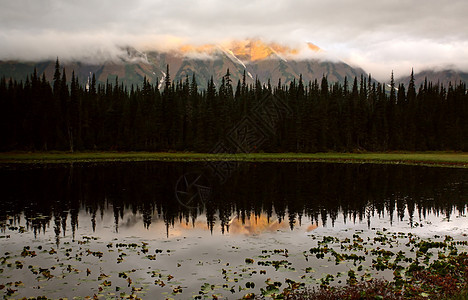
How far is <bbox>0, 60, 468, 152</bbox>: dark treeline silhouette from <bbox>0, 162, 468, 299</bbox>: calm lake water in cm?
6733

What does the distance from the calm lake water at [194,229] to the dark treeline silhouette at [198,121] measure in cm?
6733

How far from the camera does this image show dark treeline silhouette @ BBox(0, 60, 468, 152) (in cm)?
10988

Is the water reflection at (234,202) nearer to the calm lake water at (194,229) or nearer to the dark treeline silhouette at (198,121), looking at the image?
the calm lake water at (194,229)

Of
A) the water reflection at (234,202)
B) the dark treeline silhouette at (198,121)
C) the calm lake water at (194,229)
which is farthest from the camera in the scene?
the dark treeline silhouette at (198,121)

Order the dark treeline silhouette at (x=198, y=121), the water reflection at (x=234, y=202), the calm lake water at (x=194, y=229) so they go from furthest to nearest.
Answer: the dark treeline silhouette at (x=198, y=121) → the water reflection at (x=234, y=202) → the calm lake water at (x=194, y=229)

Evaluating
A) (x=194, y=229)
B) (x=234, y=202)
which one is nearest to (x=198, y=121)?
(x=234, y=202)

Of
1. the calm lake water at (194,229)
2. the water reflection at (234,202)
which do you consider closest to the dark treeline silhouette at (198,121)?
the water reflection at (234,202)

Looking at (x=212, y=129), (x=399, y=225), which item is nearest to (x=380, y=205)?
(x=399, y=225)

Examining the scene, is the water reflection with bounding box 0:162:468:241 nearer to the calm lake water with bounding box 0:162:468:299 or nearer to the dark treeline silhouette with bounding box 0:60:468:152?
the calm lake water with bounding box 0:162:468:299

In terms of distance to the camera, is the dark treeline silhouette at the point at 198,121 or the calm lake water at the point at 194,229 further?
the dark treeline silhouette at the point at 198,121

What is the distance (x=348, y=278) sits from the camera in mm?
15133

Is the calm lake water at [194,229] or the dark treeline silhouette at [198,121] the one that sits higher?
the dark treeline silhouette at [198,121]

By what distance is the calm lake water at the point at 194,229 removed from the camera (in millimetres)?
14945

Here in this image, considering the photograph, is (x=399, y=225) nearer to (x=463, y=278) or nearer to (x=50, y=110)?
(x=463, y=278)
